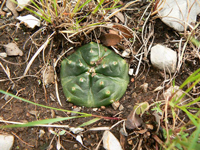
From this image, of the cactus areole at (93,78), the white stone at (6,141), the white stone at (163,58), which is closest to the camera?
the white stone at (6,141)

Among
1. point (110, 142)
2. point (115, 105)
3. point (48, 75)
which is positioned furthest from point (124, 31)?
point (110, 142)

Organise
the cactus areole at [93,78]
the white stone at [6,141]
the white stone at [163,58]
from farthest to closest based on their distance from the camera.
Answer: the white stone at [163,58], the cactus areole at [93,78], the white stone at [6,141]

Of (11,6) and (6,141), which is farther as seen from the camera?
(11,6)

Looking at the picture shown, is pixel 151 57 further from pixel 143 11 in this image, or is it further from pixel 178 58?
pixel 143 11

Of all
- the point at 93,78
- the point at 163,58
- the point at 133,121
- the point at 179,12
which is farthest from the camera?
the point at 179,12

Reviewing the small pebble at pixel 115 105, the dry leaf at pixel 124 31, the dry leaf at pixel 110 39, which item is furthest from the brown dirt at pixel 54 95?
the dry leaf at pixel 110 39

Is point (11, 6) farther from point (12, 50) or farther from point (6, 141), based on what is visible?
point (6, 141)

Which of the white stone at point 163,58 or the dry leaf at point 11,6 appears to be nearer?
the white stone at point 163,58

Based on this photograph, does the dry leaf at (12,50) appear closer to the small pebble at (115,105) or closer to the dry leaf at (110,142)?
the small pebble at (115,105)
